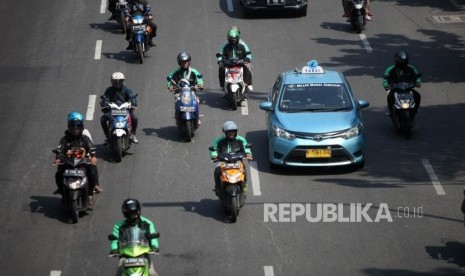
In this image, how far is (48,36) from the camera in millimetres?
36188

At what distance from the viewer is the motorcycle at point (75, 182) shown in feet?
70.5

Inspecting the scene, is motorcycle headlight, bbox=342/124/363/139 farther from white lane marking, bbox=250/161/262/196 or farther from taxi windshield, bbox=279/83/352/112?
white lane marking, bbox=250/161/262/196

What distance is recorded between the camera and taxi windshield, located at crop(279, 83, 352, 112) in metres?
24.7

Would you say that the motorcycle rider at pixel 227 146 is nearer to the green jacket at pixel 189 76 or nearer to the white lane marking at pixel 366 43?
the green jacket at pixel 189 76

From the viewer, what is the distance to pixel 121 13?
36.1 m

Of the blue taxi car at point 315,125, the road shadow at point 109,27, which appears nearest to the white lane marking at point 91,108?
the blue taxi car at point 315,125

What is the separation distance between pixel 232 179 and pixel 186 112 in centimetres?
532

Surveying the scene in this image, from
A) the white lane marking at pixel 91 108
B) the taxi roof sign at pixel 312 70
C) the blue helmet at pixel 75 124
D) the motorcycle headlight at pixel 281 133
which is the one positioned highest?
the blue helmet at pixel 75 124

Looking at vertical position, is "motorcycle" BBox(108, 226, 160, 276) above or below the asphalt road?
above

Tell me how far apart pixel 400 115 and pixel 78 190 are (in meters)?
8.01

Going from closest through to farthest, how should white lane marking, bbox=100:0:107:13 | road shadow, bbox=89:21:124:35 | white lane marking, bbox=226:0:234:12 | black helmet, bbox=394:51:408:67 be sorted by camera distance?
black helmet, bbox=394:51:408:67 < road shadow, bbox=89:21:124:35 < white lane marking, bbox=226:0:234:12 < white lane marking, bbox=100:0:107:13

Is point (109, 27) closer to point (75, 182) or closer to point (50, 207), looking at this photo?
point (50, 207)

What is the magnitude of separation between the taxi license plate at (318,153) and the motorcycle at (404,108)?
10.4ft

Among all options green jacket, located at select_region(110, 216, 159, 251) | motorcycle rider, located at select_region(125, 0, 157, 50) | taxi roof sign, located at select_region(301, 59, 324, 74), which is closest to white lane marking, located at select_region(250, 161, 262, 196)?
taxi roof sign, located at select_region(301, 59, 324, 74)
